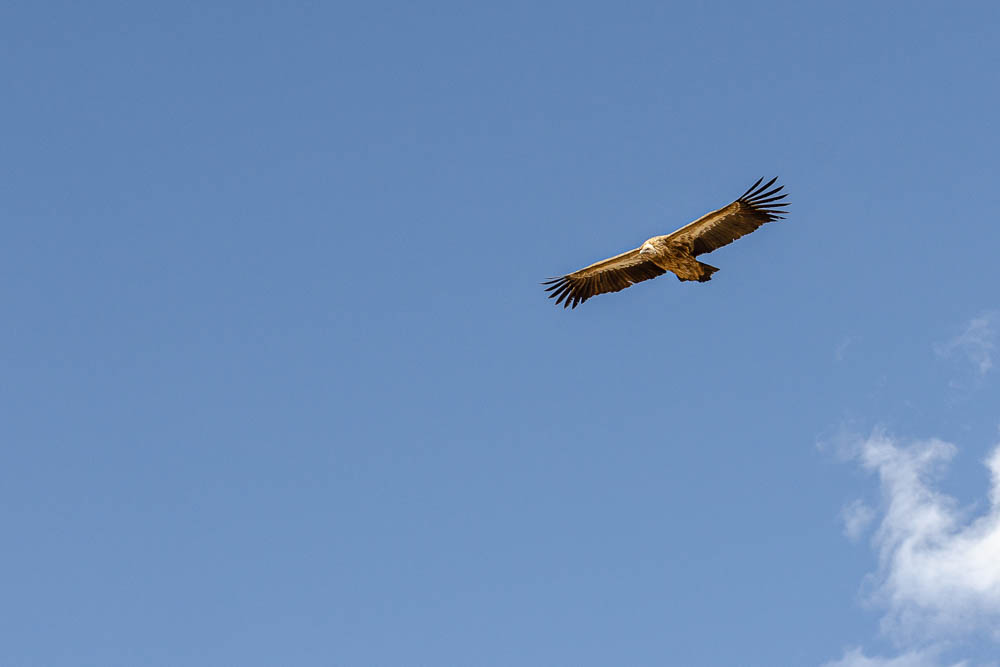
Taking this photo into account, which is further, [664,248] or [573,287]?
[573,287]

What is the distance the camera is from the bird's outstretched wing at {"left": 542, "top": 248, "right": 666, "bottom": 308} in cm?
2862

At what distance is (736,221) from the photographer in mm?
26750

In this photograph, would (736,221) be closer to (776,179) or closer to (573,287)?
(776,179)

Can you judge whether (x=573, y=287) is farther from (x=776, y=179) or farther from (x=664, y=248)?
(x=776, y=179)

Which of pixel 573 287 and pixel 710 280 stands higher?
pixel 573 287

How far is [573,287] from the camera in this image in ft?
98.1

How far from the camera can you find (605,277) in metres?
29.5

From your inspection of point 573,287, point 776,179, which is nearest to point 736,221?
point 776,179

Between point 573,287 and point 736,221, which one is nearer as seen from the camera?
point 736,221

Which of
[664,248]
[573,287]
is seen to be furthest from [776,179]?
[573,287]

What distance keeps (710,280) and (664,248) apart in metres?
1.39

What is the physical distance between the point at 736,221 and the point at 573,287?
508 centimetres

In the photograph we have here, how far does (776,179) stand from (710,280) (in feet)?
9.25

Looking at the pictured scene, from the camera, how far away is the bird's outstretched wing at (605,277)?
28.6m
